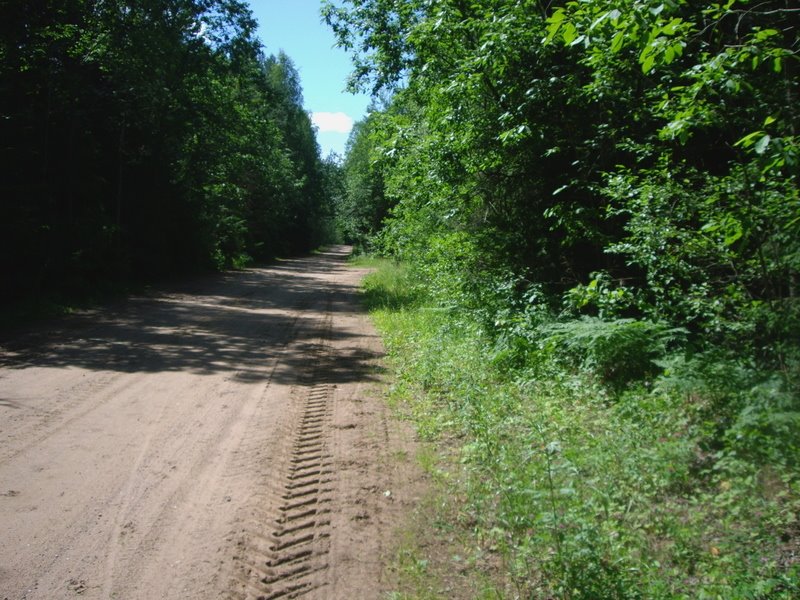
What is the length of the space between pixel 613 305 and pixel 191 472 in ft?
15.1

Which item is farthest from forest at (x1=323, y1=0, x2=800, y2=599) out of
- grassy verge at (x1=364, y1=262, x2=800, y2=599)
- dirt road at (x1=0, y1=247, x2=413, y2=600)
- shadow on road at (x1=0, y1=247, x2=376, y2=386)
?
shadow on road at (x1=0, y1=247, x2=376, y2=386)

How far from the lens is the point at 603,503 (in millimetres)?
3885

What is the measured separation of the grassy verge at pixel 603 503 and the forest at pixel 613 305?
2 cm

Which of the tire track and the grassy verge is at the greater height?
the grassy verge

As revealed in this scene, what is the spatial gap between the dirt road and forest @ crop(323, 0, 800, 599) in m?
0.65

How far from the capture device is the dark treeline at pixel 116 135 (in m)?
14.8

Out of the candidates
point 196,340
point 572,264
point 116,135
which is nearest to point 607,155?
point 572,264

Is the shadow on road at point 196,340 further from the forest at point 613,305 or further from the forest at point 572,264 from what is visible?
the forest at point 613,305

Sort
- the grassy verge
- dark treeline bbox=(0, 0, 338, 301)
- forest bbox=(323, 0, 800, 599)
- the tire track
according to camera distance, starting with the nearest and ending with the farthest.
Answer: the grassy verge, the tire track, forest bbox=(323, 0, 800, 599), dark treeline bbox=(0, 0, 338, 301)

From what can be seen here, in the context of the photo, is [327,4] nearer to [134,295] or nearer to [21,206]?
[21,206]

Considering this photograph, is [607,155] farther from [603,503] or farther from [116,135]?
[116,135]

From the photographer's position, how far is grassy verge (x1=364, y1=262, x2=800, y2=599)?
10.5 ft

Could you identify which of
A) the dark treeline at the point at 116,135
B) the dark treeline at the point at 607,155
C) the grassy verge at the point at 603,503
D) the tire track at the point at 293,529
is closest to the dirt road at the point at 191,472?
the tire track at the point at 293,529

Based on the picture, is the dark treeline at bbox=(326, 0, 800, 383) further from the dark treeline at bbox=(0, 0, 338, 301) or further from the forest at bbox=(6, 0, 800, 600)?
the dark treeline at bbox=(0, 0, 338, 301)
